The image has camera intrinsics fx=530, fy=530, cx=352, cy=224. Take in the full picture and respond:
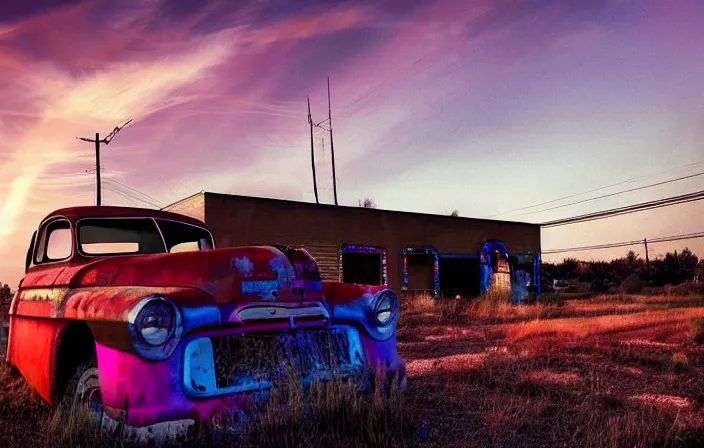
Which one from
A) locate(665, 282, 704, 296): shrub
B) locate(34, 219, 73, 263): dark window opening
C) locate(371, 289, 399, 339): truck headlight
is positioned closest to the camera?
locate(371, 289, 399, 339): truck headlight

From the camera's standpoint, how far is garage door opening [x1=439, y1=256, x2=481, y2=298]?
23.7 m

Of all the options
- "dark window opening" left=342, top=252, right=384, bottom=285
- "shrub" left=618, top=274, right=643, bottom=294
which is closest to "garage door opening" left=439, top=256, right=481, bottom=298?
"dark window opening" left=342, top=252, right=384, bottom=285

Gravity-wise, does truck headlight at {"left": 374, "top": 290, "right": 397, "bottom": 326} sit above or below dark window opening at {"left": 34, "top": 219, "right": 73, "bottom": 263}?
below

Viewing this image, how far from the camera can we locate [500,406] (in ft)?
14.9

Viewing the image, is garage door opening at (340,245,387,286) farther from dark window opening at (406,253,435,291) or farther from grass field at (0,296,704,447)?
grass field at (0,296,704,447)

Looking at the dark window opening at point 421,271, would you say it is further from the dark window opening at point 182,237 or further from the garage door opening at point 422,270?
the dark window opening at point 182,237

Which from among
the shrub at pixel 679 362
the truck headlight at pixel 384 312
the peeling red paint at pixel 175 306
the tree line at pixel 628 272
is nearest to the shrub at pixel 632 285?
the tree line at pixel 628 272

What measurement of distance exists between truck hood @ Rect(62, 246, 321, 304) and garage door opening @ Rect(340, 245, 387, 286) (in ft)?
52.0

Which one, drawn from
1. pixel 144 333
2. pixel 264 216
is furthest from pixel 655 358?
pixel 264 216

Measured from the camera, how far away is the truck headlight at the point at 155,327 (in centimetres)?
287

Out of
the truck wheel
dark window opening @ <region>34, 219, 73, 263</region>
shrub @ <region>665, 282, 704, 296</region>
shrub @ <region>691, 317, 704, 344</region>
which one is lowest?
shrub @ <region>665, 282, 704, 296</region>

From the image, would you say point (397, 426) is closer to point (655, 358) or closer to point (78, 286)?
point (78, 286)

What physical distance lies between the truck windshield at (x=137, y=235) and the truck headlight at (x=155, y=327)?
204 cm

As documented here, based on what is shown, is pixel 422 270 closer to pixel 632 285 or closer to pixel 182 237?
pixel 182 237
